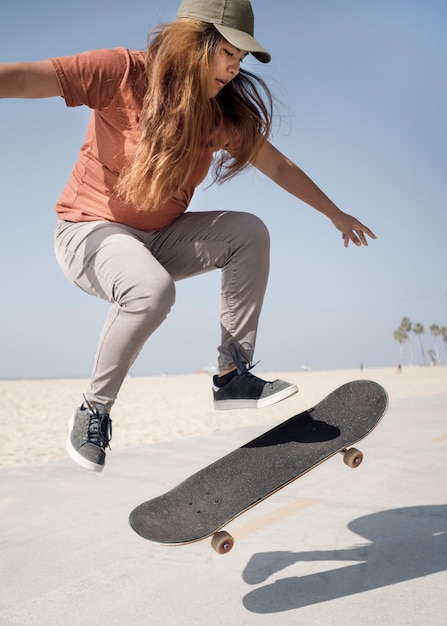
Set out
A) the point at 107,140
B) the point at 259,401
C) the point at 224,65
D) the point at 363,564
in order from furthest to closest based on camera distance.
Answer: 1. the point at 363,564
2. the point at 259,401
3. the point at 107,140
4. the point at 224,65

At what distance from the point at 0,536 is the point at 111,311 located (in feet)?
6.92

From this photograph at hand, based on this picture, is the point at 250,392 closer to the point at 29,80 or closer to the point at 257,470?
the point at 257,470

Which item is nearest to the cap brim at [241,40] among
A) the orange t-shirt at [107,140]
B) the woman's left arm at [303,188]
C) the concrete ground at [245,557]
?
the orange t-shirt at [107,140]

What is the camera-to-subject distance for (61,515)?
4.23 m

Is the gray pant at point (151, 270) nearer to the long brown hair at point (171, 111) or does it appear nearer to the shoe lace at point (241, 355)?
the shoe lace at point (241, 355)

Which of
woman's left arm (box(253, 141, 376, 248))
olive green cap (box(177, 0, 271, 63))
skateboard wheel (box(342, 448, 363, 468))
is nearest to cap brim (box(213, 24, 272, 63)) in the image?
olive green cap (box(177, 0, 271, 63))

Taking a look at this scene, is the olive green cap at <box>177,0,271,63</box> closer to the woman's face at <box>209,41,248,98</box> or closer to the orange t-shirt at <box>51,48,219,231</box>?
the woman's face at <box>209,41,248,98</box>

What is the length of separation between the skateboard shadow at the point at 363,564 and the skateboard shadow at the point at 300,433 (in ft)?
2.37

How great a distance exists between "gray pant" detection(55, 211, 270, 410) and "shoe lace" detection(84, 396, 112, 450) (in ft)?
0.20

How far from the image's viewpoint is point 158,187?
8.44 feet

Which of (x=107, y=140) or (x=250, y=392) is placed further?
(x=250, y=392)

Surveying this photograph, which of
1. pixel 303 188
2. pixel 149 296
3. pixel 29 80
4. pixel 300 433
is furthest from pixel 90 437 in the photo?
pixel 303 188

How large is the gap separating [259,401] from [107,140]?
57.2 inches

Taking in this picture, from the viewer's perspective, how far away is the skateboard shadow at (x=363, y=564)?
2.82 meters
